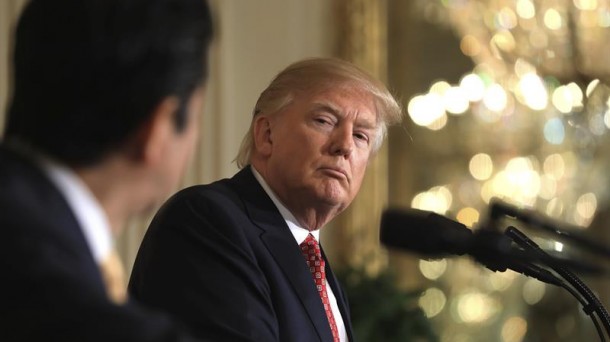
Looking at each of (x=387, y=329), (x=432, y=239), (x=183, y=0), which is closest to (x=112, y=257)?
(x=183, y=0)

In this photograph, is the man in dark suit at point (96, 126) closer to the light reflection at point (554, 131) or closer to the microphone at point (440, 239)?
the microphone at point (440, 239)

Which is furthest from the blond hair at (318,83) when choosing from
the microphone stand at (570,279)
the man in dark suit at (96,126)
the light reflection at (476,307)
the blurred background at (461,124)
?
the light reflection at (476,307)

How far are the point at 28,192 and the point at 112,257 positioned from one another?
16 centimetres

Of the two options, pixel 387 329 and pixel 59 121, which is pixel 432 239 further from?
pixel 387 329

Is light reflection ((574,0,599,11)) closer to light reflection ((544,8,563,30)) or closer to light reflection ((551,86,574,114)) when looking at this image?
light reflection ((544,8,563,30))

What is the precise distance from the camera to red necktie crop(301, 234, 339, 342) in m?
2.75

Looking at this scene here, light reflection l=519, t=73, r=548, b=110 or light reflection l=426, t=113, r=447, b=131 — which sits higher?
light reflection l=519, t=73, r=548, b=110

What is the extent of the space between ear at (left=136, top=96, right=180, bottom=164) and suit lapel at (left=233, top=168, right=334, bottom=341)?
130 centimetres

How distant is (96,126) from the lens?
52.0 inches

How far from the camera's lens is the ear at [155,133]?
4.41 feet

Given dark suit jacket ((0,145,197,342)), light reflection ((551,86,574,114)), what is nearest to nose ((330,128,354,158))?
dark suit jacket ((0,145,197,342))

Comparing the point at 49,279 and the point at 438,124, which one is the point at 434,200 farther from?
the point at 49,279

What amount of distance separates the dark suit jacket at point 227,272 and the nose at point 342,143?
0.78 ft

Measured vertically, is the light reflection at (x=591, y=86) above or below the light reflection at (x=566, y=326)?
above
